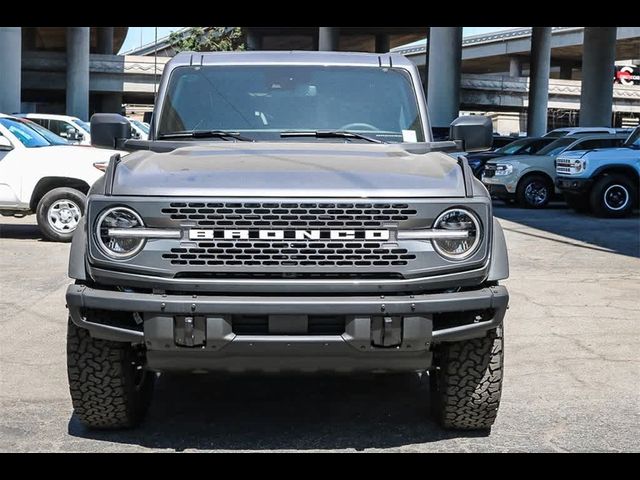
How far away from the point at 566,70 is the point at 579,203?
273 feet

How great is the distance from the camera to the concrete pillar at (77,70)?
2286 inches

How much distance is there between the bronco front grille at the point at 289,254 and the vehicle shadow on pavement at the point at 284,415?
40.1 inches

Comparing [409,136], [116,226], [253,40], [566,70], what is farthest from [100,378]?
[566,70]

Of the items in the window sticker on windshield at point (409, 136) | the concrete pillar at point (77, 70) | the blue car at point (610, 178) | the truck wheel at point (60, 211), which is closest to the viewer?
the window sticker on windshield at point (409, 136)

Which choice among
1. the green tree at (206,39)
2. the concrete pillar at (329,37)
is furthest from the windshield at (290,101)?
the concrete pillar at (329,37)

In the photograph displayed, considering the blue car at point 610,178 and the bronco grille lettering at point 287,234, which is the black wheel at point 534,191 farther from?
the bronco grille lettering at point 287,234

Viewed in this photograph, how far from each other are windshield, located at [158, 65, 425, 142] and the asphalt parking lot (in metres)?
1.54

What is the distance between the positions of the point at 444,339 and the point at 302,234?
0.80m

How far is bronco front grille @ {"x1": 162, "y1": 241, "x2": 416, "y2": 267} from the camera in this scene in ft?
14.5

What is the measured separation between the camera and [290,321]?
4.35m

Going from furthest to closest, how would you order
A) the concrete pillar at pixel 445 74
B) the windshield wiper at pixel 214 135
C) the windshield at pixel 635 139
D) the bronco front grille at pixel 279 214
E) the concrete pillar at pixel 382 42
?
the concrete pillar at pixel 382 42 → the concrete pillar at pixel 445 74 → the windshield at pixel 635 139 → the windshield wiper at pixel 214 135 → the bronco front grille at pixel 279 214

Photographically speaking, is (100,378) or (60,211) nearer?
(100,378)

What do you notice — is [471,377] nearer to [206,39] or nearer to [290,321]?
[290,321]

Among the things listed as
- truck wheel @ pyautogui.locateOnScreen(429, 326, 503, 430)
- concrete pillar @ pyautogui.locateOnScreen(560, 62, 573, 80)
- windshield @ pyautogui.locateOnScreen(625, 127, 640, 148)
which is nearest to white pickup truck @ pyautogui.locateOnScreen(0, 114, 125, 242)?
truck wheel @ pyautogui.locateOnScreen(429, 326, 503, 430)
